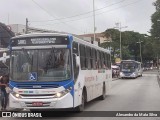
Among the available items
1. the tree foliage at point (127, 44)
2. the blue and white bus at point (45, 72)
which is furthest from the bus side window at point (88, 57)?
the tree foliage at point (127, 44)

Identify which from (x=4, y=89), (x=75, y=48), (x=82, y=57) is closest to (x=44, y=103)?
(x=75, y=48)

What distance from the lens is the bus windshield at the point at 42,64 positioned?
1320 centimetres

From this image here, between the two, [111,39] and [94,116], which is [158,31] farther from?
[94,116]

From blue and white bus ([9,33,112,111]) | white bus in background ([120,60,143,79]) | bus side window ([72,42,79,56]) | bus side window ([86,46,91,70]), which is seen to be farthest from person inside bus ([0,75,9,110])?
white bus in background ([120,60,143,79])

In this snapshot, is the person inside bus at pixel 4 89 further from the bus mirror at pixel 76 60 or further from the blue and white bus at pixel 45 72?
the bus mirror at pixel 76 60

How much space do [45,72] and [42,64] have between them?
316 millimetres

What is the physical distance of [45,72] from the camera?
13.2 m

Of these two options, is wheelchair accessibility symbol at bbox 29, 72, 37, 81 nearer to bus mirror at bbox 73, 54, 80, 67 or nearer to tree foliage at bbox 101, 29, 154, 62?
bus mirror at bbox 73, 54, 80, 67

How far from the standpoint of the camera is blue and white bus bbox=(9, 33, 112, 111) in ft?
42.6

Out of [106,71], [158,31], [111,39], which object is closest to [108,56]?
[106,71]

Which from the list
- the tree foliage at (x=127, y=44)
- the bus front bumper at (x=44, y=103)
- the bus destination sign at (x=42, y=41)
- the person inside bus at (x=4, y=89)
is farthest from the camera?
the tree foliage at (x=127, y=44)

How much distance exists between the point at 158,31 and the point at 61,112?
70158 mm

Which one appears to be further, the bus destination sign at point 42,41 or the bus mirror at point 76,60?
the bus mirror at point 76,60

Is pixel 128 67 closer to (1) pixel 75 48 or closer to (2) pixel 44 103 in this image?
(1) pixel 75 48
